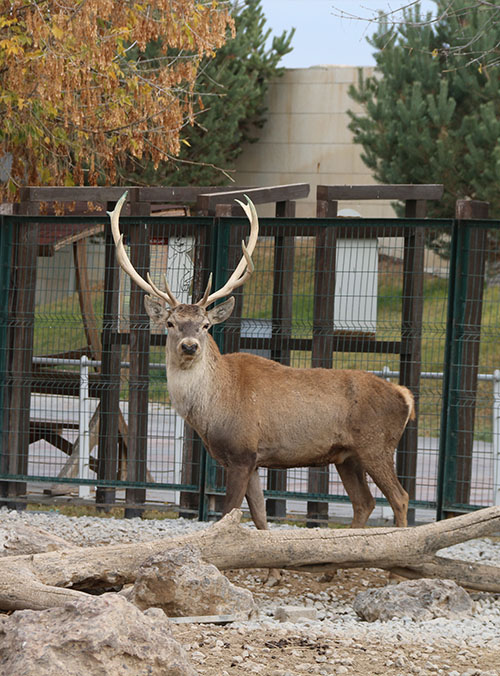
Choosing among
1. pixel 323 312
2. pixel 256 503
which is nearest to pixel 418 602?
pixel 256 503

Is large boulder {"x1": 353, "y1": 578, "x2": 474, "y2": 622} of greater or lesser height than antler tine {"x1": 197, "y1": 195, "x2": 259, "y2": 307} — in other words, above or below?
below

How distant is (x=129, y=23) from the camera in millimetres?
10188

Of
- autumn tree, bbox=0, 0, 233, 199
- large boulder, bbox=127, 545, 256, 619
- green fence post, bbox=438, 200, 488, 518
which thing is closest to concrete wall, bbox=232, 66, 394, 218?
autumn tree, bbox=0, 0, 233, 199

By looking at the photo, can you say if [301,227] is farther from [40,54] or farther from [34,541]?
[34,541]

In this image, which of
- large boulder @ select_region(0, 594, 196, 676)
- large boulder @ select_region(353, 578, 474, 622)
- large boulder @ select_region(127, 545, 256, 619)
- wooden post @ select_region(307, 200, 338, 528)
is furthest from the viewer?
wooden post @ select_region(307, 200, 338, 528)

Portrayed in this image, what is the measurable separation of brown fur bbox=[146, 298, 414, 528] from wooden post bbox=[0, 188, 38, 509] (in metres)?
2.55

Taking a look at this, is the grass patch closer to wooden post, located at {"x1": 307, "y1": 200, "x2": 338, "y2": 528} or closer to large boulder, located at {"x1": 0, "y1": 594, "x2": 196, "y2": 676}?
wooden post, located at {"x1": 307, "y1": 200, "x2": 338, "y2": 528}

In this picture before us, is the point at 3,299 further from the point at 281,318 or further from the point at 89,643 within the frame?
the point at 89,643

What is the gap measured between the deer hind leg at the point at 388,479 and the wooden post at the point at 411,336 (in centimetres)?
139

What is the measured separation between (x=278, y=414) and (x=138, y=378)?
7.39 feet

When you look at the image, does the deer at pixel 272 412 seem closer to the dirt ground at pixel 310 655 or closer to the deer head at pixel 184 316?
the deer head at pixel 184 316

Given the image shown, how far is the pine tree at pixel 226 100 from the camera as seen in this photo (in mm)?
21469

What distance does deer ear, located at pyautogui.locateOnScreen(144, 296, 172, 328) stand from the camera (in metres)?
7.12

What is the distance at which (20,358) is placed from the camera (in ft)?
30.7
